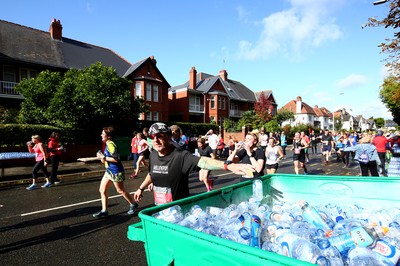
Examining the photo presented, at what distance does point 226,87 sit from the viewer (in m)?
41.5

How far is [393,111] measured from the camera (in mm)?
50781

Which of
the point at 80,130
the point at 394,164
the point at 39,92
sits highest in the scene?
the point at 39,92

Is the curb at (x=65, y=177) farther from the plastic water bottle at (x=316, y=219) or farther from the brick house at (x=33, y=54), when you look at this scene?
the brick house at (x=33, y=54)

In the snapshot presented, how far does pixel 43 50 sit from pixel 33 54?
1.33m

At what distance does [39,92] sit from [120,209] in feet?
47.5

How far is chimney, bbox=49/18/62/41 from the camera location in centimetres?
2514

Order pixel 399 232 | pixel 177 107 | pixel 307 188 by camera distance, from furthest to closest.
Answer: pixel 177 107 < pixel 307 188 < pixel 399 232

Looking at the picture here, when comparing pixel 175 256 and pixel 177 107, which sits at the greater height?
pixel 177 107

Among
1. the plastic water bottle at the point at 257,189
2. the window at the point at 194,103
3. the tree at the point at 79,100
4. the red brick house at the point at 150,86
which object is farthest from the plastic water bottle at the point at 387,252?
the window at the point at 194,103

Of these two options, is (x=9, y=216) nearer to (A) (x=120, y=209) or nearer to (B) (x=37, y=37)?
(A) (x=120, y=209)

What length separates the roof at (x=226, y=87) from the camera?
3829cm

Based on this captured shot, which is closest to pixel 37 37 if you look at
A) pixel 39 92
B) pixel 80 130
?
pixel 39 92

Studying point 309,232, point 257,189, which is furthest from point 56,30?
point 309,232

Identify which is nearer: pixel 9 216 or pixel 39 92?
pixel 9 216
